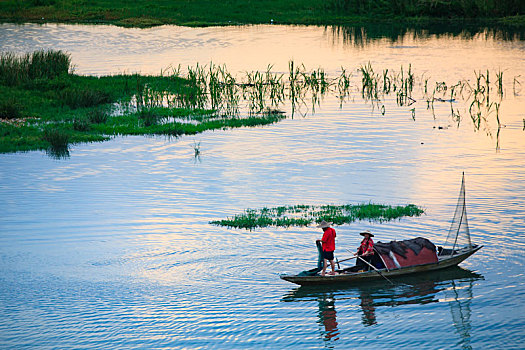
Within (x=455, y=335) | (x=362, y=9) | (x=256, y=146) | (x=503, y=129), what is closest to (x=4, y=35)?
(x=362, y=9)

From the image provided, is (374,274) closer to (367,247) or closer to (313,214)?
(367,247)

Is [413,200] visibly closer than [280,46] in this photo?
Yes

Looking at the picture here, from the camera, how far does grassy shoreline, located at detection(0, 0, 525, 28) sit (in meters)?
81.1

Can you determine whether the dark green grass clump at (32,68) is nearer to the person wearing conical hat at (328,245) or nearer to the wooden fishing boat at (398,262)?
the person wearing conical hat at (328,245)

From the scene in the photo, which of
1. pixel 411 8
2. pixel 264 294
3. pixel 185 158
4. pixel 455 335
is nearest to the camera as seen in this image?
pixel 455 335

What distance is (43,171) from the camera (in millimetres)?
27594

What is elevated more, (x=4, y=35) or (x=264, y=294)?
(x=4, y=35)

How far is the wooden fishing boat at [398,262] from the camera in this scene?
1695 cm

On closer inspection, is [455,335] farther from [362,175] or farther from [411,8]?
[411,8]

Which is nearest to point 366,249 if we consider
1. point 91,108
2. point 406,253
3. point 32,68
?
point 406,253

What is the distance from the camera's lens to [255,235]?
2044 centimetres

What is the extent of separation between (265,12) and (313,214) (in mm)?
68201

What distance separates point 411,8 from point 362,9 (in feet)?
18.7

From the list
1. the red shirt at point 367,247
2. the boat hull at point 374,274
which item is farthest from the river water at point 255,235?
the red shirt at point 367,247
